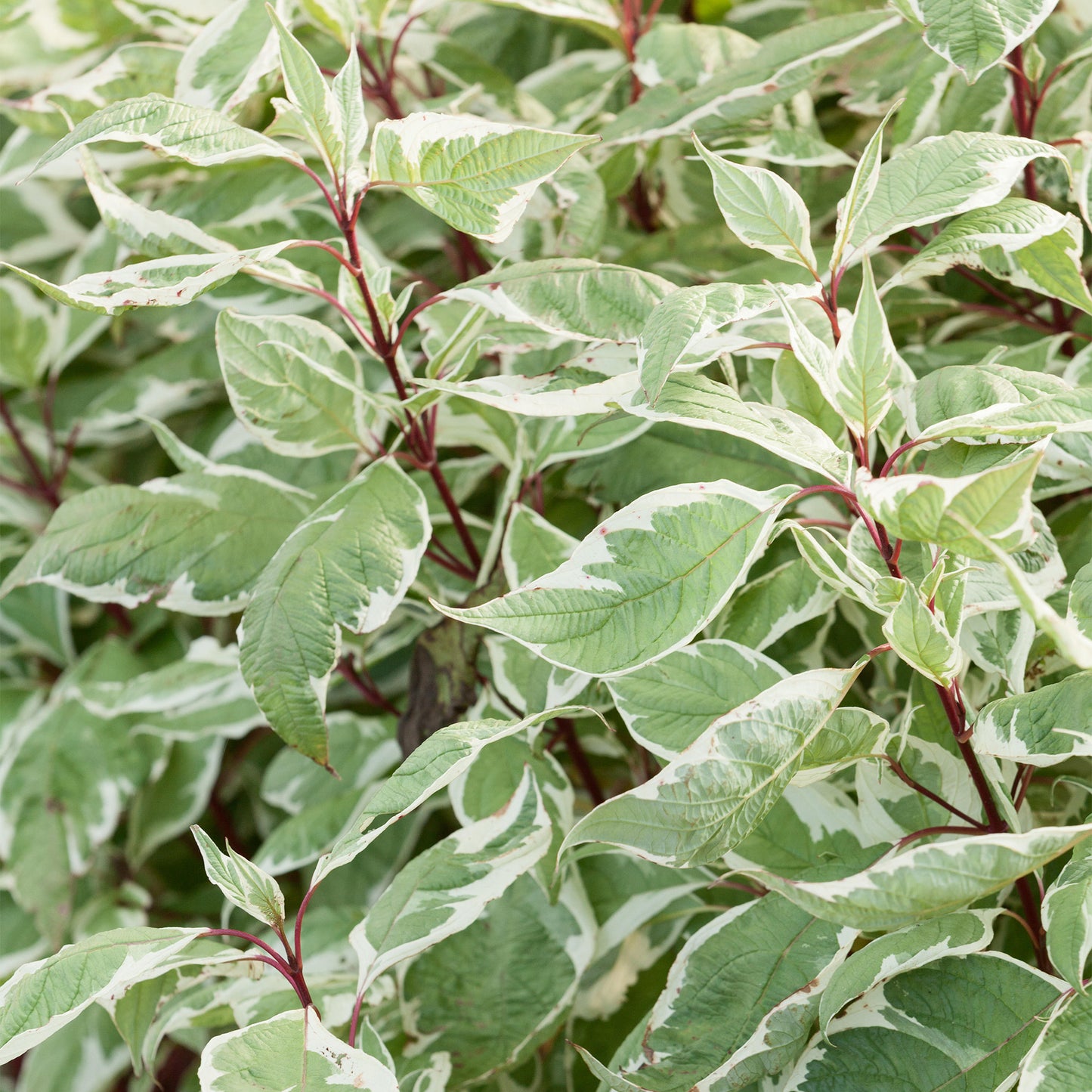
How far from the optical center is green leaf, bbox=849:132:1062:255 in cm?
49

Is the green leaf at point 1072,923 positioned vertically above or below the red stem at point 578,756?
above

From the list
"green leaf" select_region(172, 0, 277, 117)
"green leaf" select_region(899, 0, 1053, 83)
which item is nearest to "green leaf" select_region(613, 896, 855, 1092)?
"green leaf" select_region(899, 0, 1053, 83)

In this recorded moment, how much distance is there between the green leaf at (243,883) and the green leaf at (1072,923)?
34cm

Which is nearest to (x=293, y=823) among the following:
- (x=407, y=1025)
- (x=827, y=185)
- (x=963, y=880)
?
(x=407, y=1025)

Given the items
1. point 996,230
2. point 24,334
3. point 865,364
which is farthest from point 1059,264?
point 24,334

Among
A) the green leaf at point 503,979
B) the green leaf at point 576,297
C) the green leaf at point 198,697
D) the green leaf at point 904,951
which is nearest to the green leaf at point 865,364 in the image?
the green leaf at point 576,297

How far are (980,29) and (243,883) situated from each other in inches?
21.3

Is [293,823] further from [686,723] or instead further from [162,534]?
[686,723]

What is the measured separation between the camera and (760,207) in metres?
0.49

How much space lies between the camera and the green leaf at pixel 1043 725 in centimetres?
44

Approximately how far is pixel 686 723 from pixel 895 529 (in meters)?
0.18

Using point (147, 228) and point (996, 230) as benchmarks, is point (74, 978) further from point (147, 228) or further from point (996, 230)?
point (996, 230)

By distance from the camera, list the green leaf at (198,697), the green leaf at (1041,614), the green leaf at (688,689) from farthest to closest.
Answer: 1. the green leaf at (198,697)
2. the green leaf at (688,689)
3. the green leaf at (1041,614)

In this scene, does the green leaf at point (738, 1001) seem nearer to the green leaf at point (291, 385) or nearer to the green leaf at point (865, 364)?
the green leaf at point (865, 364)
